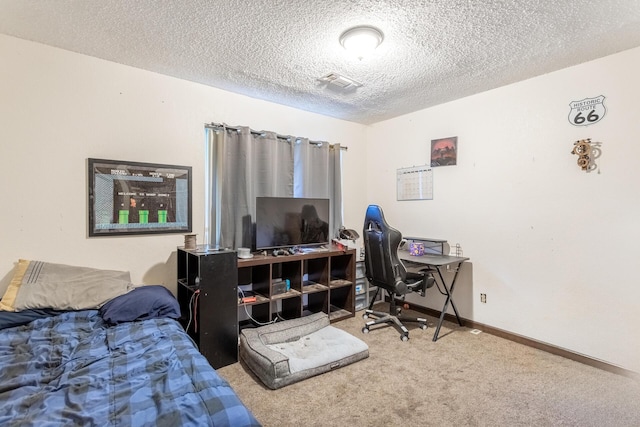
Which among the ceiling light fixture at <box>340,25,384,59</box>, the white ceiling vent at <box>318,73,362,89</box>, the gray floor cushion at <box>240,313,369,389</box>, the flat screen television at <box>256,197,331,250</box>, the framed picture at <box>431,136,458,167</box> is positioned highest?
the white ceiling vent at <box>318,73,362,89</box>

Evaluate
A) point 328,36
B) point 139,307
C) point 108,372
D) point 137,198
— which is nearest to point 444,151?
point 328,36

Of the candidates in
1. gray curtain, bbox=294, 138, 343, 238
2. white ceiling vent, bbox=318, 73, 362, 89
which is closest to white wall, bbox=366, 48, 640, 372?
gray curtain, bbox=294, 138, 343, 238

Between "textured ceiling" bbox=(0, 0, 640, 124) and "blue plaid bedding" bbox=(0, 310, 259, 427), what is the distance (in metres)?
1.96

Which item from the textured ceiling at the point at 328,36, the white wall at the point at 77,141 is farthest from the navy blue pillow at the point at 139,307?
the textured ceiling at the point at 328,36

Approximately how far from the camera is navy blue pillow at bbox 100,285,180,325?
2.05 metres

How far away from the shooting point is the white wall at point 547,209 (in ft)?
7.84

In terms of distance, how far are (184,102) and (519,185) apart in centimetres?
328

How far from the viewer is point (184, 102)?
2938mm

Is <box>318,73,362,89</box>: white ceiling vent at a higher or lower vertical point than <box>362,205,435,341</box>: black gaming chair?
higher

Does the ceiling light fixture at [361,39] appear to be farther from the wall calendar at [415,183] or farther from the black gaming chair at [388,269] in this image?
the wall calendar at [415,183]

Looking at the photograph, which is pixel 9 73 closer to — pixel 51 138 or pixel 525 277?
pixel 51 138

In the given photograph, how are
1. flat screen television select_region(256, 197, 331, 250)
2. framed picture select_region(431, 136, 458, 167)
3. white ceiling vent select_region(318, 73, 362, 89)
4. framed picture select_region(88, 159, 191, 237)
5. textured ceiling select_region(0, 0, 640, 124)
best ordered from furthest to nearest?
framed picture select_region(431, 136, 458, 167), flat screen television select_region(256, 197, 331, 250), white ceiling vent select_region(318, 73, 362, 89), framed picture select_region(88, 159, 191, 237), textured ceiling select_region(0, 0, 640, 124)

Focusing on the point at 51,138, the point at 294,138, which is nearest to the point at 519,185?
the point at 294,138

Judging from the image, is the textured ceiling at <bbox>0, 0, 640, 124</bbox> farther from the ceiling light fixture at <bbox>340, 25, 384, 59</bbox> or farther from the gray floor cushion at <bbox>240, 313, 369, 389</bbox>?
the gray floor cushion at <bbox>240, 313, 369, 389</bbox>
